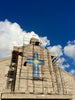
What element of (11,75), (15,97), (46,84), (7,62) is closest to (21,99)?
(15,97)

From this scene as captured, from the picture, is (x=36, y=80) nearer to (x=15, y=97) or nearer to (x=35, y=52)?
(x=15, y=97)

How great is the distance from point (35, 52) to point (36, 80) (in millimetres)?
5638

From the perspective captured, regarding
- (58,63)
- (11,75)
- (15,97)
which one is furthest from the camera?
(58,63)

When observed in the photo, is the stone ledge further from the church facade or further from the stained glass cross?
the stained glass cross

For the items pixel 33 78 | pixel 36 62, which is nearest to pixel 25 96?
pixel 33 78

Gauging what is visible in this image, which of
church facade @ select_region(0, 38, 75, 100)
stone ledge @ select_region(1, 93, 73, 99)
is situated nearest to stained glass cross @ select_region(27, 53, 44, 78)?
church facade @ select_region(0, 38, 75, 100)

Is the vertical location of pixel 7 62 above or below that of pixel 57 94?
above

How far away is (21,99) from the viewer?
1312cm

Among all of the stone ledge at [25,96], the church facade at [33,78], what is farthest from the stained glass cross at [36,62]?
the stone ledge at [25,96]

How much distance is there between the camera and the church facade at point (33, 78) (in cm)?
1387

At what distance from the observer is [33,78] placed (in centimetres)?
1608

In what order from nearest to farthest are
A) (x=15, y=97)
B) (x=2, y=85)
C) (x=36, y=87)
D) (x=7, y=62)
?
(x=15, y=97), (x=36, y=87), (x=2, y=85), (x=7, y=62)

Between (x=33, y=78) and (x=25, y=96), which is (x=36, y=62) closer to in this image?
(x=33, y=78)

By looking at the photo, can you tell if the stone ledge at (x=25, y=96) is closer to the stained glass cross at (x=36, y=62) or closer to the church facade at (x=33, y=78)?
the church facade at (x=33, y=78)
